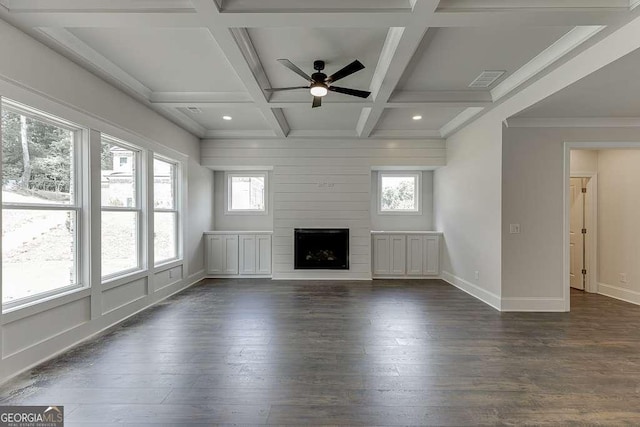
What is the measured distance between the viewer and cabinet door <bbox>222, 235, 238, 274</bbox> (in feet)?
19.5

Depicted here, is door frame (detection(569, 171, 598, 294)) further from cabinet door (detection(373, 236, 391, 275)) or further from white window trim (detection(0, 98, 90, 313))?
white window trim (detection(0, 98, 90, 313))

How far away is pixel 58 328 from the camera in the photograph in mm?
2723

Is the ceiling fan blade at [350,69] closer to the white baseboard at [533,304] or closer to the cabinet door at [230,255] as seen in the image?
the white baseboard at [533,304]

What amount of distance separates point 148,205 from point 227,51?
2592 mm

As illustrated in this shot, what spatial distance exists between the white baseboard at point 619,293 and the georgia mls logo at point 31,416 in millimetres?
6770

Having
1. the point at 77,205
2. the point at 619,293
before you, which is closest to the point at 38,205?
the point at 77,205

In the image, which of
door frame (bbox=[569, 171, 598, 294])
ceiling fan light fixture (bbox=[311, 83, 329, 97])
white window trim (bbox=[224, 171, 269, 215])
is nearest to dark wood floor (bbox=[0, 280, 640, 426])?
door frame (bbox=[569, 171, 598, 294])

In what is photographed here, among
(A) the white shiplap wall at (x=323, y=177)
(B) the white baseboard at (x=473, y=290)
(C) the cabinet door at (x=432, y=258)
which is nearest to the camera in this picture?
(B) the white baseboard at (x=473, y=290)

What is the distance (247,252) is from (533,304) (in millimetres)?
4883

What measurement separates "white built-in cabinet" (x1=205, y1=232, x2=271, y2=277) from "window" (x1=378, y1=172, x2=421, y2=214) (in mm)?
2672

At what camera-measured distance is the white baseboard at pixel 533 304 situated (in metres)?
3.86

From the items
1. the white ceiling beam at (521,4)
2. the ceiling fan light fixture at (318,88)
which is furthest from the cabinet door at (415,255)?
the white ceiling beam at (521,4)

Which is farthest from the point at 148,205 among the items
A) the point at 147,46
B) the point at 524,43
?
the point at 524,43

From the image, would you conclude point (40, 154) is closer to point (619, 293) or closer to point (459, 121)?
point (459, 121)
